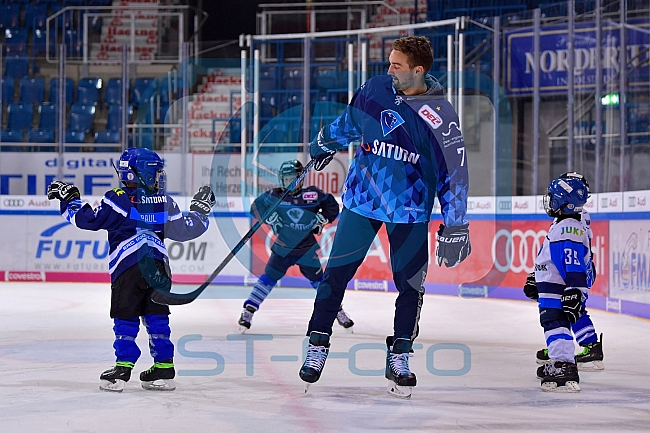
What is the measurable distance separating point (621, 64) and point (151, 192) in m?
5.67

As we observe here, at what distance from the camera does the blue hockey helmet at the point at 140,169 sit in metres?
4.48

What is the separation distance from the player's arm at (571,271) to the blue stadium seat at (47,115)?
8.95 metres

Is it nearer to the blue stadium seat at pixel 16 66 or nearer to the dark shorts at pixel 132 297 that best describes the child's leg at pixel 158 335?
the dark shorts at pixel 132 297

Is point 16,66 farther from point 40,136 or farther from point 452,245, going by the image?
point 452,245

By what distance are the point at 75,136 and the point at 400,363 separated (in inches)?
362

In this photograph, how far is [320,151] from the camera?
449 cm

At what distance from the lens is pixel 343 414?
3838 millimetres

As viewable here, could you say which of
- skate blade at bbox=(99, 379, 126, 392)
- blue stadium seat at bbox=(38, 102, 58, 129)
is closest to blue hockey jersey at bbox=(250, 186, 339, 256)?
skate blade at bbox=(99, 379, 126, 392)

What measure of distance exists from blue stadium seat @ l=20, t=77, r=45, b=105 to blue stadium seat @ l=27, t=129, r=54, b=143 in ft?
2.41

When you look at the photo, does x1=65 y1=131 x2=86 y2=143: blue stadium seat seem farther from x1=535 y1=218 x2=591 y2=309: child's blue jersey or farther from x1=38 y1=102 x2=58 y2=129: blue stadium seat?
x1=535 y1=218 x2=591 y2=309: child's blue jersey

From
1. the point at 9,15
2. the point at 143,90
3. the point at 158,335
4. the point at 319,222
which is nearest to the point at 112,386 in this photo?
the point at 158,335

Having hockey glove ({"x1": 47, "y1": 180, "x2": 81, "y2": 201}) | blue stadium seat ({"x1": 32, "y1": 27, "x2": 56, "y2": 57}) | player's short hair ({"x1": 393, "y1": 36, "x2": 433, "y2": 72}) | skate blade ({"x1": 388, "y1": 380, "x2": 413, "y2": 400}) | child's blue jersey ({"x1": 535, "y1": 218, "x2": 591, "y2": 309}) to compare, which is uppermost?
blue stadium seat ({"x1": 32, "y1": 27, "x2": 56, "y2": 57})

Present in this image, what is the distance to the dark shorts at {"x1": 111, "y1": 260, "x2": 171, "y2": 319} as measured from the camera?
173 inches

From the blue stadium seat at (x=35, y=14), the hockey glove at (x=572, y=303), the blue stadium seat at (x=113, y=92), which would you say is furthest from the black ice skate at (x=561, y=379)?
the blue stadium seat at (x=35, y=14)
